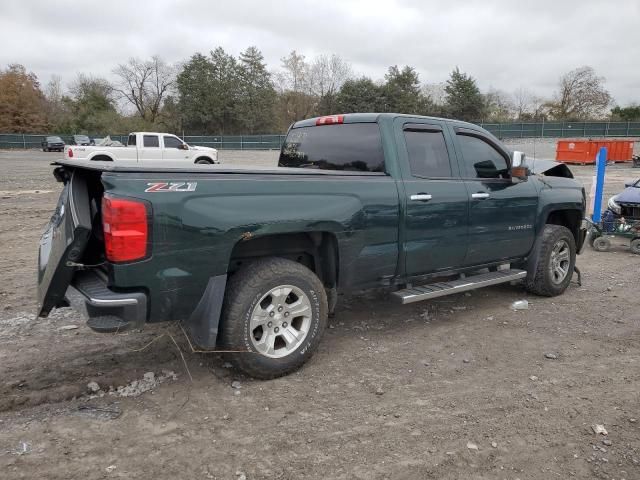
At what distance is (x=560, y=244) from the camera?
5.93m

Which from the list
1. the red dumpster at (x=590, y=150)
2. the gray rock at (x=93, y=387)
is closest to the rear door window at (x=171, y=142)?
the gray rock at (x=93, y=387)

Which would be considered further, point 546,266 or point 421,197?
point 546,266

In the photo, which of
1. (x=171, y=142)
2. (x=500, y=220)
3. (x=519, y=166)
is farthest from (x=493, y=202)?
(x=171, y=142)

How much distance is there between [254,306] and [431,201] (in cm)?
187

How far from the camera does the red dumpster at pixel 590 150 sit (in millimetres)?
31109

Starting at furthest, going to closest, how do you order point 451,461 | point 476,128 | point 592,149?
point 592,149 < point 476,128 < point 451,461

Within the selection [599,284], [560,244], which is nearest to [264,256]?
[560,244]

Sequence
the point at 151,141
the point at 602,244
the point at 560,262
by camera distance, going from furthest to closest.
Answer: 1. the point at 151,141
2. the point at 602,244
3. the point at 560,262

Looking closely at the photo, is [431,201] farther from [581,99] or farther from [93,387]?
[581,99]

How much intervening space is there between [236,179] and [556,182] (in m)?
4.11

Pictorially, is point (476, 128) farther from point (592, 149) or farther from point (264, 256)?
point (592, 149)

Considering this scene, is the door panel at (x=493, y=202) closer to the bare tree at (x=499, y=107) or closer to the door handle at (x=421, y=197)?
the door handle at (x=421, y=197)

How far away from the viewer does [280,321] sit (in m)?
3.85

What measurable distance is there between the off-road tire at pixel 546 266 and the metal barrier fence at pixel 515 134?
150 feet
